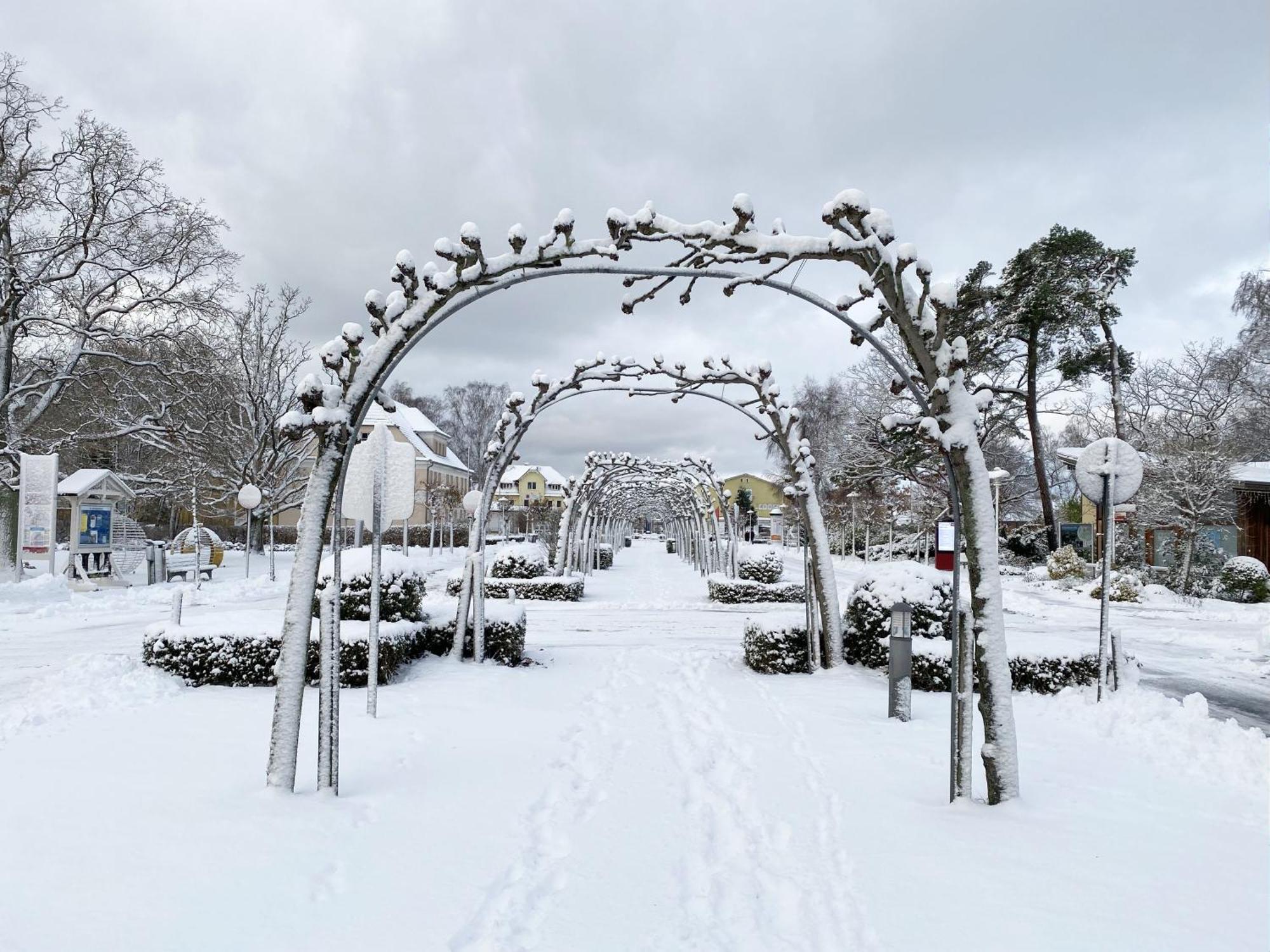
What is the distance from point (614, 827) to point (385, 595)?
15.8 ft

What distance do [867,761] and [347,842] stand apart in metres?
3.21

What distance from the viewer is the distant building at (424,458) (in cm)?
4834

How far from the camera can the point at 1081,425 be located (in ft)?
125

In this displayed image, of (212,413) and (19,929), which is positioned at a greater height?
(212,413)

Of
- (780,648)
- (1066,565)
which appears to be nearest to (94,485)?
(780,648)

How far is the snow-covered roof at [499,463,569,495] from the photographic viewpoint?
90.3 meters

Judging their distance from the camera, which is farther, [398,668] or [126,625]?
[126,625]

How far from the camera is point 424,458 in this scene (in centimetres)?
4962

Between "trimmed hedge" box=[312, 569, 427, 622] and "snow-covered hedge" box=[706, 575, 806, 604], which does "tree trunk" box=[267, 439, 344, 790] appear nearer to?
"trimmed hedge" box=[312, 569, 427, 622]

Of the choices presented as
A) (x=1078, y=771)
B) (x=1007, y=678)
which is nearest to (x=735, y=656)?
(x=1078, y=771)

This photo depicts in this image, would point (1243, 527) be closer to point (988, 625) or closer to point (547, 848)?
point (988, 625)

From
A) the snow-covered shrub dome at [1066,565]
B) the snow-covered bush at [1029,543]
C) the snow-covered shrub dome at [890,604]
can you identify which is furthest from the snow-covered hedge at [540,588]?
the snow-covered bush at [1029,543]

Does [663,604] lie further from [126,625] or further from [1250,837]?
[1250,837]

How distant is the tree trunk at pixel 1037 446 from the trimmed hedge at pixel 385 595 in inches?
931
